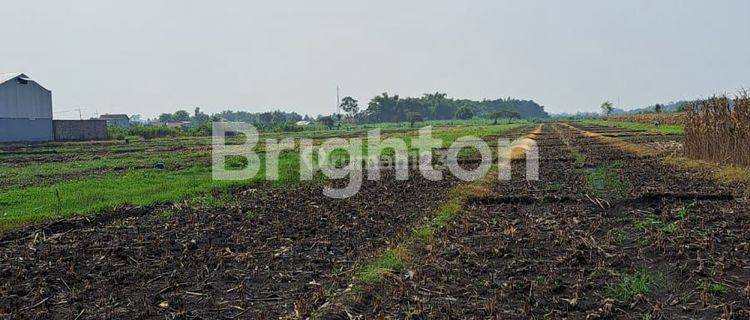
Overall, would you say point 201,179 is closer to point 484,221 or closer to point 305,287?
point 484,221

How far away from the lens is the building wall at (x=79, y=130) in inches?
1903

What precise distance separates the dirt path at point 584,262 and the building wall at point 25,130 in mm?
42267

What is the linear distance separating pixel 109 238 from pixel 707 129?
1937 cm

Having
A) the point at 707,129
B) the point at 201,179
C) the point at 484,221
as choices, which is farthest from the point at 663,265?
the point at 707,129

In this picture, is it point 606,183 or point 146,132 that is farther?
point 146,132

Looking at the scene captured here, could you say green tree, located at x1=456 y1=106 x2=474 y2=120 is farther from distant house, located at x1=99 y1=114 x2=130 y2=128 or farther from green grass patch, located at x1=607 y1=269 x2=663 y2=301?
green grass patch, located at x1=607 y1=269 x2=663 y2=301

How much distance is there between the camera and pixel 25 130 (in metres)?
45.8

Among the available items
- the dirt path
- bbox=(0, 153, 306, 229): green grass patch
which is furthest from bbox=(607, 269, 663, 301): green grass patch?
bbox=(0, 153, 306, 229): green grass patch

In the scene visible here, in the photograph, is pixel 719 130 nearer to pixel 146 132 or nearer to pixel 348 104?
pixel 146 132

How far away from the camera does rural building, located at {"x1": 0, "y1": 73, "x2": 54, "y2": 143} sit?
44750 mm

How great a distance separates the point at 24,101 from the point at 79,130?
4.50 meters

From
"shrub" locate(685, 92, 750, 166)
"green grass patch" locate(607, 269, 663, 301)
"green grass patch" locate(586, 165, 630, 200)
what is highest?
"shrub" locate(685, 92, 750, 166)

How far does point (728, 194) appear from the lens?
12531mm

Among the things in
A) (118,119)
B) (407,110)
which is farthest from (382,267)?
(407,110)
